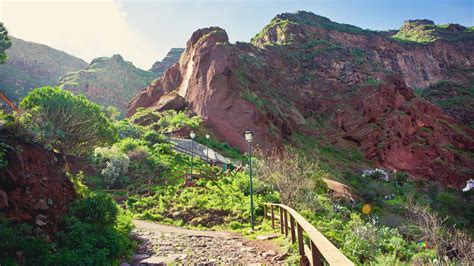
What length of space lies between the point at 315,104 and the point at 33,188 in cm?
5071

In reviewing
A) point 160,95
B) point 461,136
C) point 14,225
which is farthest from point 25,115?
point 461,136

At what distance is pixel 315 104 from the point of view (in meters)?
54.3

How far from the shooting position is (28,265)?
564cm

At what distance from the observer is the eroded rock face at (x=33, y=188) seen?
6820mm

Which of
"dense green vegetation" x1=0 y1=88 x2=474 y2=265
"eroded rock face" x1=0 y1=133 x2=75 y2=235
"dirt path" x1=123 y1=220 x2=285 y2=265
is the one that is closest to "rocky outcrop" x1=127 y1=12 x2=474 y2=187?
"dense green vegetation" x1=0 y1=88 x2=474 y2=265

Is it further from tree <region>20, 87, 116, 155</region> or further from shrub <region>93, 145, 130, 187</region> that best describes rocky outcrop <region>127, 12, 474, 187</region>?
tree <region>20, 87, 116, 155</region>

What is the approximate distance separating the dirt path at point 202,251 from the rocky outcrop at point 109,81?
88.3 metres

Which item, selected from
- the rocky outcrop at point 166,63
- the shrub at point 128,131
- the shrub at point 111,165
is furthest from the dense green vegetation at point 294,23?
the rocky outcrop at point 166,63

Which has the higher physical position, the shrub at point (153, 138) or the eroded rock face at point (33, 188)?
the shrub at point (153, 138)

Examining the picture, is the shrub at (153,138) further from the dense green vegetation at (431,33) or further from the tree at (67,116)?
the dense green vegetation at (431,33)

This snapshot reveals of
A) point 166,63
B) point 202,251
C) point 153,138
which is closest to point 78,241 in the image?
point 202,251

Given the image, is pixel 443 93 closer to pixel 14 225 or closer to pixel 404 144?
Answer: pixel 404 144

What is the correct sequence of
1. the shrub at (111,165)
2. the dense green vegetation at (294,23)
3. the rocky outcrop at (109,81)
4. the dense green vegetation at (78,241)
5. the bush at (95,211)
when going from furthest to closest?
the rocky outcrop at (109,81)
the dense green vegetation at (294,23)
the shrub at (111,165)
the bush at (95,211)
the dense green vegetation at (78,241)

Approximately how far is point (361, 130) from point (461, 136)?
19126 millimetres
